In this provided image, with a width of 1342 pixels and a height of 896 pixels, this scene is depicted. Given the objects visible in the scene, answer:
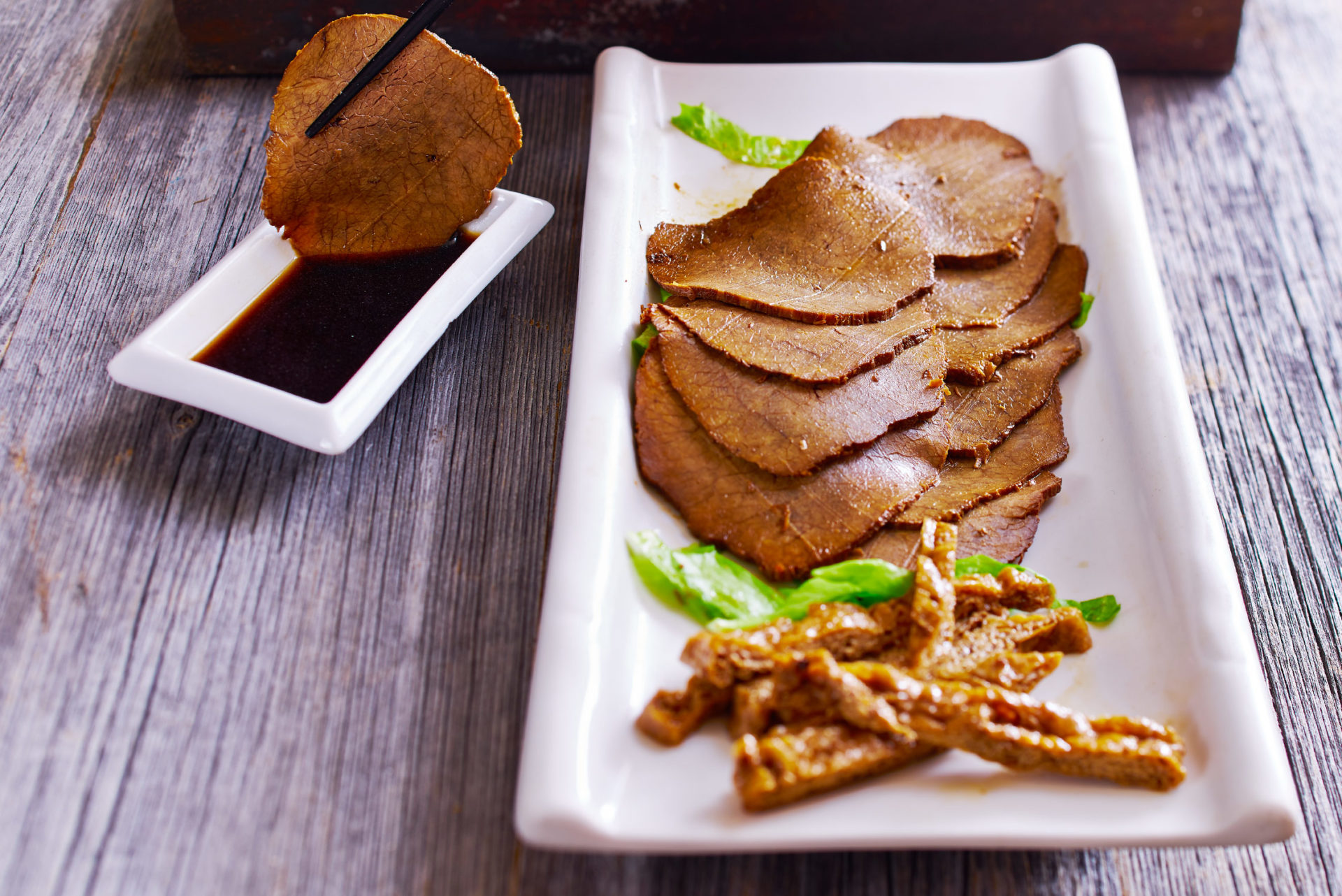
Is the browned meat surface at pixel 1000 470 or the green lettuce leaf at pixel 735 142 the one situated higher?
the green lettuce leaf at pixel 735 142

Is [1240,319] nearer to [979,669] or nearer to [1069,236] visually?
[1069,236]

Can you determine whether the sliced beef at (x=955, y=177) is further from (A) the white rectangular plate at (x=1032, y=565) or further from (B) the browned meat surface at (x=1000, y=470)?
(B) the browned meat surface at (x=1000, y=470)

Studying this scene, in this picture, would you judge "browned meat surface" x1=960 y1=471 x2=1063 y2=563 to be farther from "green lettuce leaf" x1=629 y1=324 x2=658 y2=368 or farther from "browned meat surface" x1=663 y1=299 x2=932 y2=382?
"green lettuce leaf" x1=629 y1=324 x2=658 y2=368

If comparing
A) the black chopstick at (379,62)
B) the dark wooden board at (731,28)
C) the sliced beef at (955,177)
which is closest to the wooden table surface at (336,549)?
the dark wooden board at (731,28)

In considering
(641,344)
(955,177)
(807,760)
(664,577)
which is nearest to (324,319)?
(641,344)

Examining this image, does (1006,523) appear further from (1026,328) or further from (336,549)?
(336,549)

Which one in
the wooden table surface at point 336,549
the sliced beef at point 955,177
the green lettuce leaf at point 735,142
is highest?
the sliced beef at point 955,177

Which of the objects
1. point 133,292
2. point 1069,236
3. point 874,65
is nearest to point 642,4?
point 874,65
